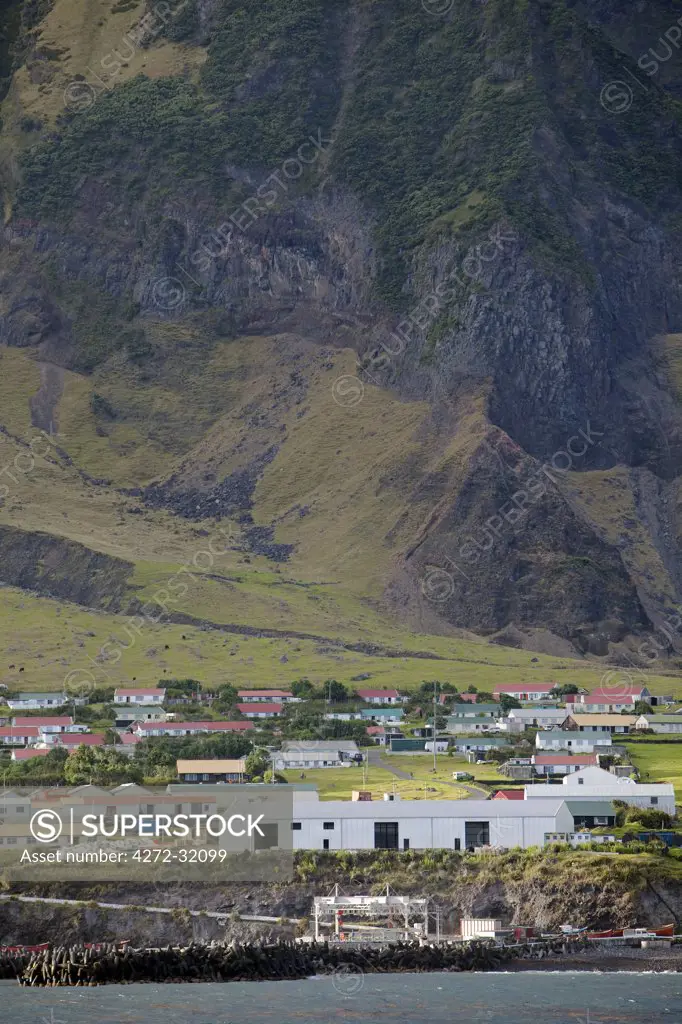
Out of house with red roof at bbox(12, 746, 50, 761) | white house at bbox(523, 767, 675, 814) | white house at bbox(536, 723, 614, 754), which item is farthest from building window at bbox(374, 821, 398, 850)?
white house at bbox(536, 723, 614, 754)

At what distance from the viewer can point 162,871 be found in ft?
437

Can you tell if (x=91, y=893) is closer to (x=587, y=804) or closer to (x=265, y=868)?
(x=265, y=868)

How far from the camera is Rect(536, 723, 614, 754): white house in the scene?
18962cm

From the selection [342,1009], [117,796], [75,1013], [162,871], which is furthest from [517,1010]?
[117,796]

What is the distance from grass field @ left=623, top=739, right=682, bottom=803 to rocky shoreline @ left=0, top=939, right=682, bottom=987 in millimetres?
37236

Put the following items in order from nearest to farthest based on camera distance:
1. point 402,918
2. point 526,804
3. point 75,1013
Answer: point 75,1013, point 402,918, point 526,804

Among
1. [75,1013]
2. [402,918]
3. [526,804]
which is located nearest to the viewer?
[75,1013]

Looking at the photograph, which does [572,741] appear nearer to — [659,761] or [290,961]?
[659,761]

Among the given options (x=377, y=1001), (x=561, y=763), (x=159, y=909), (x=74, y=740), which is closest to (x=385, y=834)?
(x=159, y=909)

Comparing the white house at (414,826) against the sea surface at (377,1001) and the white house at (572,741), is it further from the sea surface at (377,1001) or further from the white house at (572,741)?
the white house at (572,741)

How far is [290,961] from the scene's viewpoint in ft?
388

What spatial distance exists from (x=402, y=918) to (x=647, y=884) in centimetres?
1266

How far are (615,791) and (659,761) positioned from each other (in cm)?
3210

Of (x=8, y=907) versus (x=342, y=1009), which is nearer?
(x=342, y=1009)
